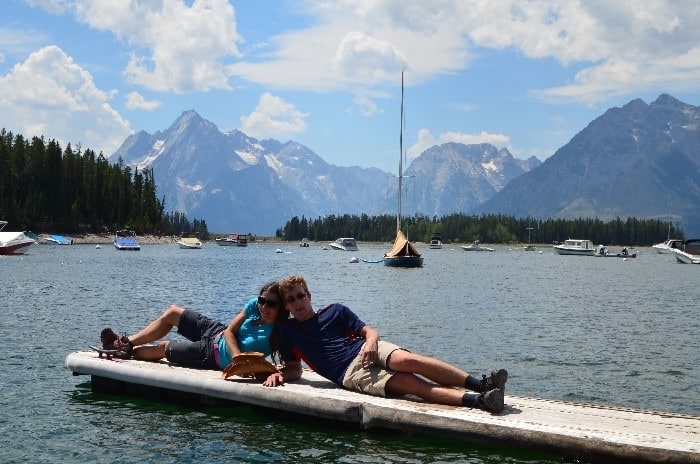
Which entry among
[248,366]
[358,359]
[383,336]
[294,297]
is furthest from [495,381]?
[383,336]

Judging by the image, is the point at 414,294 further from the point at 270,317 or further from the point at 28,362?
the point at 270,317

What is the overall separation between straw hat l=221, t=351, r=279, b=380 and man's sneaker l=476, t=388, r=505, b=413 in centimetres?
470

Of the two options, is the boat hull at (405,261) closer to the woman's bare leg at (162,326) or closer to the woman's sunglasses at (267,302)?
the woman's bare leg at (162,326)

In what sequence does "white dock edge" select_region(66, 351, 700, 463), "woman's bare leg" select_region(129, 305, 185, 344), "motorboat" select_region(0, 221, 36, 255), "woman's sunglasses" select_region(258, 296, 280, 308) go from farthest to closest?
"motorboat" select_region(0, 221, 36, 255) → "woman's bare leg" select_region(129, 305, 185, 344) → "woman's sunglasses" select_region(258, 296, 280, 308) → "white dock edge" select_region(66, 351, 700, 463)

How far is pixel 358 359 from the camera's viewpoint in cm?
1505

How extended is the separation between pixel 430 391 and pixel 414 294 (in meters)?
47.4

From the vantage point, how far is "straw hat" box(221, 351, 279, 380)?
622 inches

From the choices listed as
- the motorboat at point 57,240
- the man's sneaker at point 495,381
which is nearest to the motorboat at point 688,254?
the motorboat at point 57,240

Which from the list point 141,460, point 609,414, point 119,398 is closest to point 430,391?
point 609,414

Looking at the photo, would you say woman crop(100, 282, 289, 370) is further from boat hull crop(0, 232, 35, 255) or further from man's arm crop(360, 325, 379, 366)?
boat hull crop(0, 232, 35, 255)

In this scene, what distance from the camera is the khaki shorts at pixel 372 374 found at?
14625 millimetres

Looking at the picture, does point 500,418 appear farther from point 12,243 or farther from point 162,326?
point 12,243

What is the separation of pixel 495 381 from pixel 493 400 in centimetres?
33

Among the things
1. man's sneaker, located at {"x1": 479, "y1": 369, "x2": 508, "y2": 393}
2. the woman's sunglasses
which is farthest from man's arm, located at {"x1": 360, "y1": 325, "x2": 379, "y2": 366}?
man's sneaker, located at {"x1": 479, "y1": 369, "x2": 508, "y2": 393}
